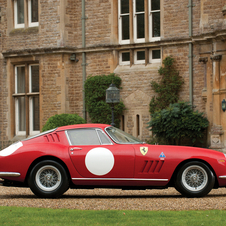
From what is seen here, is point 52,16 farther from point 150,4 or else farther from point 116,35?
point 150,4

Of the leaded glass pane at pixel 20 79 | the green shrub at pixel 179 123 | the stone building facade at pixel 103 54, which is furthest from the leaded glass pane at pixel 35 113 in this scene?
the green shrub at pixel 179 123

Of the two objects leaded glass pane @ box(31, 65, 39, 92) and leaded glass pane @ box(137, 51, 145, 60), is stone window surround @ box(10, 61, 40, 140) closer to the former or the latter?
leaded glass pane @ box(31, 65, 39, 92)

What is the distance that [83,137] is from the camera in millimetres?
7996

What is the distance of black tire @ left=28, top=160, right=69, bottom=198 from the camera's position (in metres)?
7.61

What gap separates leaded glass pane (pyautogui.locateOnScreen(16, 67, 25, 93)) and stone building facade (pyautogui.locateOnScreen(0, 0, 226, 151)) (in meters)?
0.04


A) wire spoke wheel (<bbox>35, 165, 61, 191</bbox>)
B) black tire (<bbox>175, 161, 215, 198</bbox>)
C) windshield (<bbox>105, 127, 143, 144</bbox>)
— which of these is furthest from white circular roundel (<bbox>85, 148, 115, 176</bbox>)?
black tire (<bbox>175, 161, 215, 198</bbox>)

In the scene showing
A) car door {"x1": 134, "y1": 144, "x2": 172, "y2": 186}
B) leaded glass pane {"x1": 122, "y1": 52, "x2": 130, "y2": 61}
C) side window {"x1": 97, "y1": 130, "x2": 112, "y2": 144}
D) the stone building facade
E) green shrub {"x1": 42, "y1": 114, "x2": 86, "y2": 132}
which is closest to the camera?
car door {"x1": 134, "y1": 144, "x2": 172, "y2": 186}

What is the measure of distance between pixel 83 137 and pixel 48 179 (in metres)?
0.91

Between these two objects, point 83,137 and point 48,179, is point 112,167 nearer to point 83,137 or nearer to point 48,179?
point 83,137

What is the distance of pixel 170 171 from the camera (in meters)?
7.58

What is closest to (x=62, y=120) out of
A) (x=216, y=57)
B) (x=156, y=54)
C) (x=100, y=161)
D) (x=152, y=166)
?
(x=156, y=54)

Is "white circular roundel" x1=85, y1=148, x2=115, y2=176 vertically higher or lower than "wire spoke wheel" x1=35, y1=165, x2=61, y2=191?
higher

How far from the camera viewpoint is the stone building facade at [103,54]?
51.5ft

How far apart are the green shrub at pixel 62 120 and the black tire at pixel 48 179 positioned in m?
9.01
